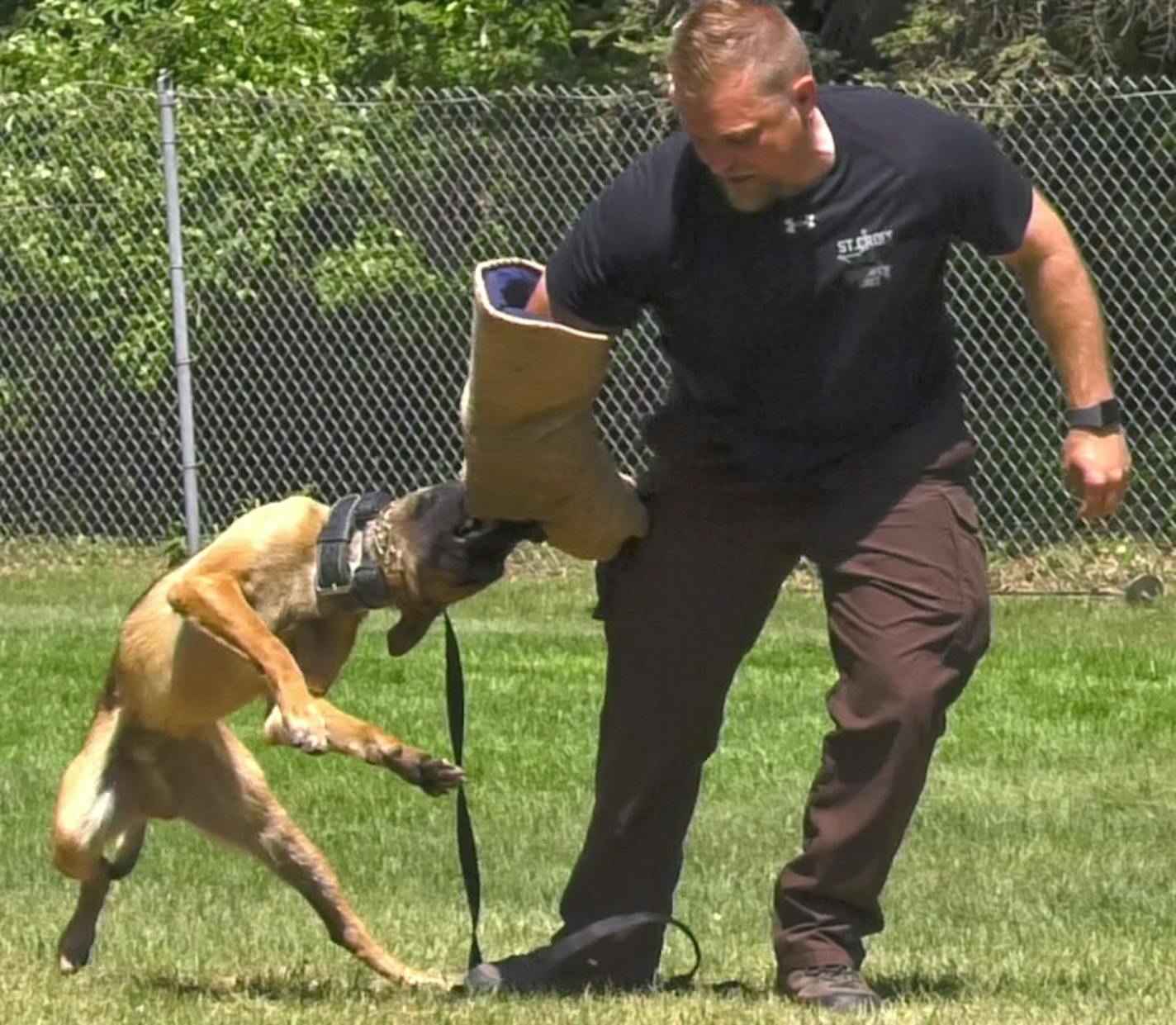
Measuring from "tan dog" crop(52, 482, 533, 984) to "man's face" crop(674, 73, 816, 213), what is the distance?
1030 mm

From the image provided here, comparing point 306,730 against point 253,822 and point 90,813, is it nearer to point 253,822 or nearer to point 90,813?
point 253,822

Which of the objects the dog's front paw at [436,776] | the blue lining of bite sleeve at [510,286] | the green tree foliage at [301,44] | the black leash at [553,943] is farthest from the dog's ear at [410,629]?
the green tree foliage at [301,44]

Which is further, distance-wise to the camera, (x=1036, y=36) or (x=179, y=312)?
(x=1036, y=36)

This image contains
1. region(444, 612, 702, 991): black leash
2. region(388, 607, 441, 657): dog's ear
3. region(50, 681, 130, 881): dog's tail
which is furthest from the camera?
region(50, 681, 130, 881): dog's tail

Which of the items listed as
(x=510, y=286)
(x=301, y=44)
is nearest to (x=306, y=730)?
(x=510, y=286)

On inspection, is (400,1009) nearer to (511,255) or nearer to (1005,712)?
(1005,712)

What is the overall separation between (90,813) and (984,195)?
8.22 feet

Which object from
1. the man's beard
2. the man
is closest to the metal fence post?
the man

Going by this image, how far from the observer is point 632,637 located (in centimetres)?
537

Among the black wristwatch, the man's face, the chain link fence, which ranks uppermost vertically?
the man's face

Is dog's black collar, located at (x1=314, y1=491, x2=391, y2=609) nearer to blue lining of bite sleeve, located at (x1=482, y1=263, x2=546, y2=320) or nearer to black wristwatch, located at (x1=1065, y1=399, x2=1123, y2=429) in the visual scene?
blue lining of bite sleeve, located at (x1=482, y1=263, x2=546, y2=320)

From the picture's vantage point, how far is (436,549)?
5195 millimetres

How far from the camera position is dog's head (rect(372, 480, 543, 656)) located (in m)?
5.19

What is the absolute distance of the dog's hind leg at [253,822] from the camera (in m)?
5.80
